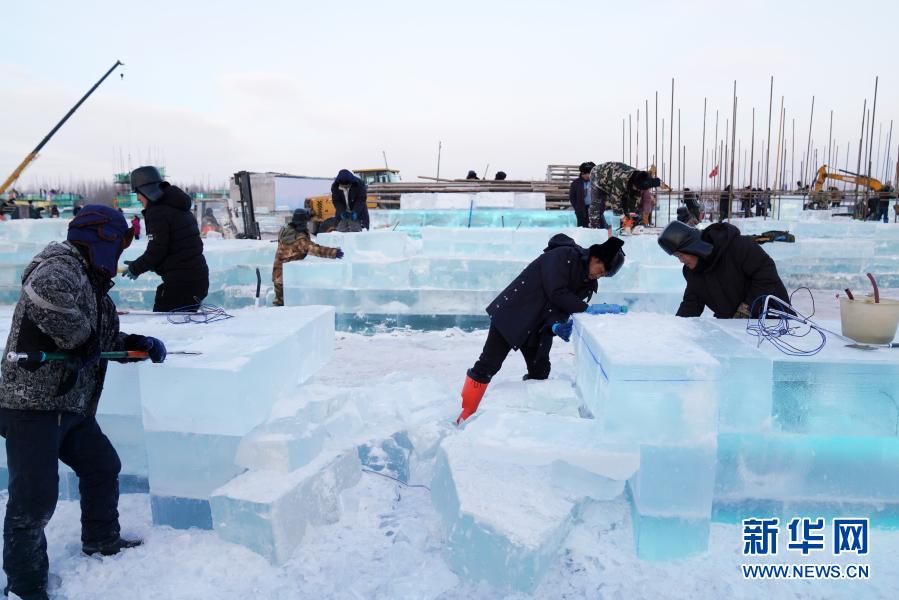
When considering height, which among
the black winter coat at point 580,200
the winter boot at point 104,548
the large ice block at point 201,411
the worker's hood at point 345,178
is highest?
the worker's hood at point 345,178

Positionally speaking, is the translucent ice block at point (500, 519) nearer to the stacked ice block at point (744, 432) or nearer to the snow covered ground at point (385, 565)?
the snow covered ground at point (385, 565)

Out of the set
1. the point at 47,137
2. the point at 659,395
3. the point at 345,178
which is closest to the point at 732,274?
the point at 659,395

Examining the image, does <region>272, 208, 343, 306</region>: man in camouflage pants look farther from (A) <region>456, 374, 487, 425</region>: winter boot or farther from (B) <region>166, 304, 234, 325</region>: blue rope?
(A) <region>456, 374, 487, 425</region>: winter boot

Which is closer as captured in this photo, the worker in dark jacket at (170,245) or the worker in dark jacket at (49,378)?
the worker in dark jacket at (49,378)

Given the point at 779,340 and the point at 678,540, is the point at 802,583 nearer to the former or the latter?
the point at 678,540

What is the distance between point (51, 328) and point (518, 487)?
173cm

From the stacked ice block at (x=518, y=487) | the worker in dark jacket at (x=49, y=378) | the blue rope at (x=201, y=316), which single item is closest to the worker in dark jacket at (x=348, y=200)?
the blue rope at (x=201, y=316)

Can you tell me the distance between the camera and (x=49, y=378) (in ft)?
6.57

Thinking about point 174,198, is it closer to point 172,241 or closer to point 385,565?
point 172,241

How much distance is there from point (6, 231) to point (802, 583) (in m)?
8.55

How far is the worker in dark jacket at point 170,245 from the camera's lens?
3.67 m

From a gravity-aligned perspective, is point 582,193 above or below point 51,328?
above

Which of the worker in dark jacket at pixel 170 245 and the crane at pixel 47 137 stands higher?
the crane at pixel 47 137

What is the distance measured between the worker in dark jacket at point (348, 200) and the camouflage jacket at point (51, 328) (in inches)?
256
